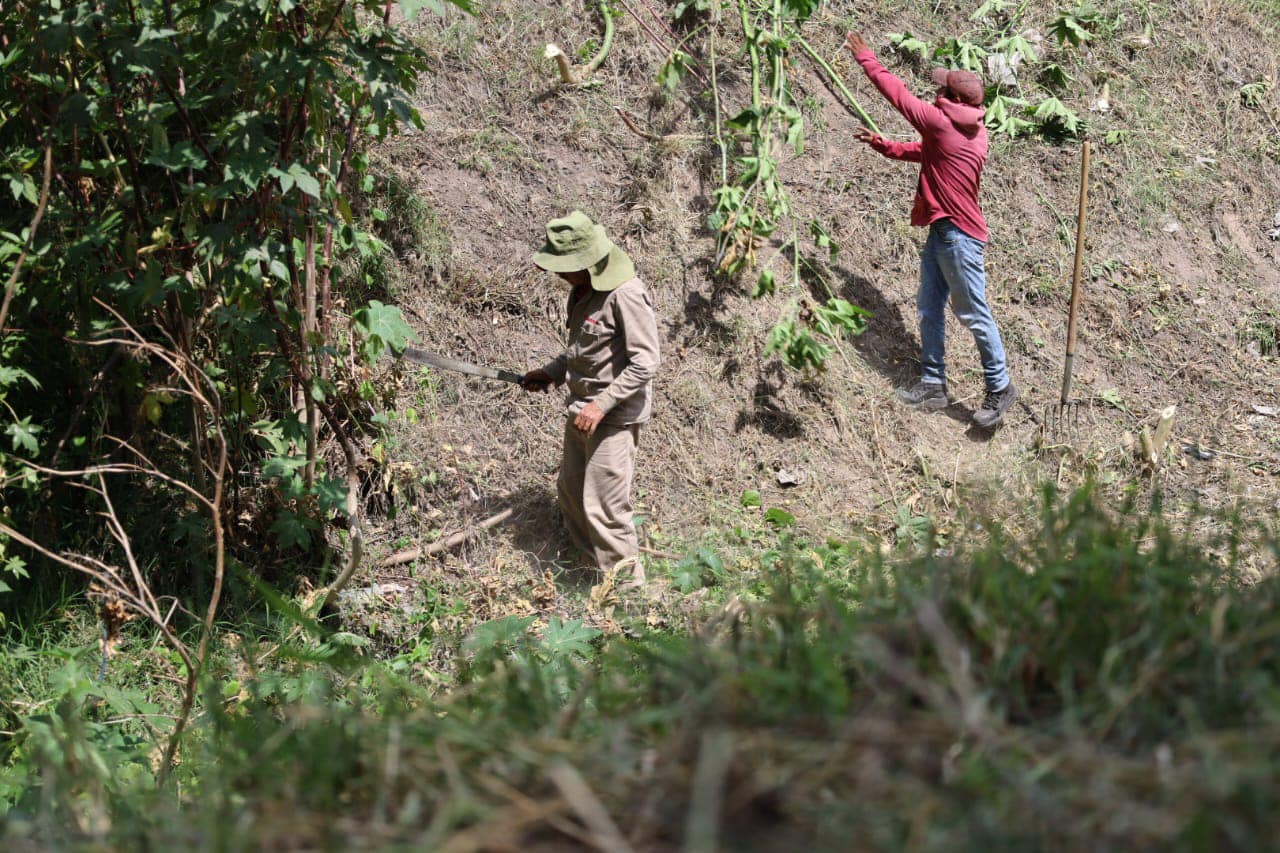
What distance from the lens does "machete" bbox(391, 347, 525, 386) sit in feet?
19.9

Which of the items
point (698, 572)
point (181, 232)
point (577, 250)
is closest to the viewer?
point (181, 232)

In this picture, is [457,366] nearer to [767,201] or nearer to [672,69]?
[767,201]

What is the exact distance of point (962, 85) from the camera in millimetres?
6898

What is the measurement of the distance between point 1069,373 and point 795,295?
74.6 inches

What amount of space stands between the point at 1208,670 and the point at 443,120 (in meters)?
6.57

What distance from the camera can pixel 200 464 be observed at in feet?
17.7

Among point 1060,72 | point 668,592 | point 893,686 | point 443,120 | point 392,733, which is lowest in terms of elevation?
point 668,592

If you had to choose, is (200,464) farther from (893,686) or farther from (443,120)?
(893,686)

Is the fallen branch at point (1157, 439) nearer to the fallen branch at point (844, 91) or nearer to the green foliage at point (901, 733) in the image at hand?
the fallen branch at point (844, 91)

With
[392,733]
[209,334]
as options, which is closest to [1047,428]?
[209,334]

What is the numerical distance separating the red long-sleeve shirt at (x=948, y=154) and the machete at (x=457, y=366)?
2.80m

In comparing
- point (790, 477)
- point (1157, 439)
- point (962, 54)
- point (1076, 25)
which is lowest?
point (790, 477)

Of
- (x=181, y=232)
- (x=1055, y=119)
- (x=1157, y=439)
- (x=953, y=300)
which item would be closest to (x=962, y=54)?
(x=1055, y=119)

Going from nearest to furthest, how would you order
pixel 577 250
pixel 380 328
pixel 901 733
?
pixel 901 733, pixel 380 328, pixel 577 250
